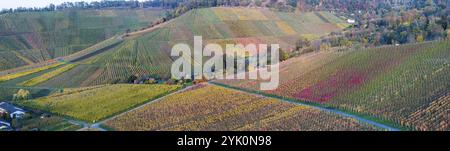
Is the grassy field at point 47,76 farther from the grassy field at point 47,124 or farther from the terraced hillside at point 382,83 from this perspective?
the terraced hillside at point 382,83

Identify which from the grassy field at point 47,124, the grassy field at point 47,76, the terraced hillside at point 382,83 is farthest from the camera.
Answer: the grassy field at point 47,76

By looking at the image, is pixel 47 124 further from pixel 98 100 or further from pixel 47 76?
pixel 47 76

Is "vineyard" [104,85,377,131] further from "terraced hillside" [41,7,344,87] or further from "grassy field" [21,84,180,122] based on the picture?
"terraced hillside" [41,7,344,87]

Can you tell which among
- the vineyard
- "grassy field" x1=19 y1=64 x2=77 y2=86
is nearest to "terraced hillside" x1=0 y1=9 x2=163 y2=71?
"grassy field" x1=19 y1=64 x2=77 y2=86

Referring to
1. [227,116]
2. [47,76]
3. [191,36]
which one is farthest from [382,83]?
[191,36]
